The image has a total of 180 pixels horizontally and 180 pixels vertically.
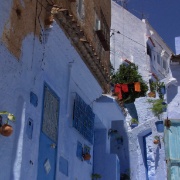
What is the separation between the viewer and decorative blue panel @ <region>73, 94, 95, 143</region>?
30.8 ft

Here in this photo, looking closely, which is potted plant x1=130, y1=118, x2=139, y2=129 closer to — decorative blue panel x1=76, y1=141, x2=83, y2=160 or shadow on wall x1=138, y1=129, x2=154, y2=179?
shadow on wall x1=138, y1=129, x2=154, y2=179

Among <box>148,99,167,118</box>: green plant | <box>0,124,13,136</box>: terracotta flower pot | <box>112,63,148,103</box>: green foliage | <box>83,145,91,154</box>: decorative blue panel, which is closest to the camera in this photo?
<box>0,124,13,136</box>: terracotta flower pot

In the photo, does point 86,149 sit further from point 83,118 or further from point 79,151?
point 83,118

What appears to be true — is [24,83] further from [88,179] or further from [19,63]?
[88,179]

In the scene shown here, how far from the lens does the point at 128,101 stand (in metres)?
21.1

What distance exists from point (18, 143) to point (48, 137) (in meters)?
1.46

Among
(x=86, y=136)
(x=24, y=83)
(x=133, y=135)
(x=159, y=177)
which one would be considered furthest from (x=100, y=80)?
(x=133, y=135)

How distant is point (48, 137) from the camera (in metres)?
7.54

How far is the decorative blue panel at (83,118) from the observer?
9.40m

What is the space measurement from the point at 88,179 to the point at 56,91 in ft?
10.4

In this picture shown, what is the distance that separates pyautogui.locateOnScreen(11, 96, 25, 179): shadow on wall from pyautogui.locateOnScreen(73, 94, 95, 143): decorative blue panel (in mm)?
2921

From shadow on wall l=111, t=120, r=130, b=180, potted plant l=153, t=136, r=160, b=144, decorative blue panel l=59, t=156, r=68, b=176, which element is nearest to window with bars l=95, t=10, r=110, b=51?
potted plant l=153, t=136, r=160, b=144

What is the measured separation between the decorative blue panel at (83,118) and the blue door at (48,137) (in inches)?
48.6

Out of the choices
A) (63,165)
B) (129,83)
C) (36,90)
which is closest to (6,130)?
(36,90)
